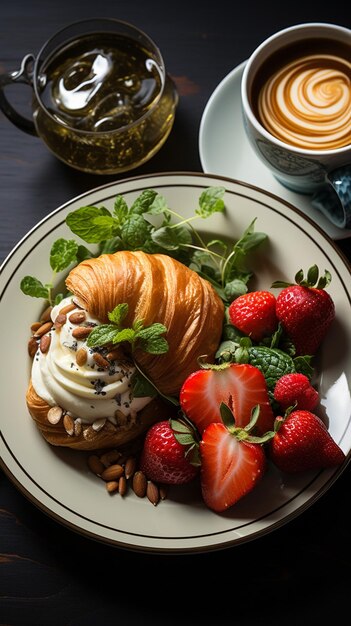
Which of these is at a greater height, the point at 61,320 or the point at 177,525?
the point at 61,320

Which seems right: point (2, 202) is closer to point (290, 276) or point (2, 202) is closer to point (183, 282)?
point (183, 282)

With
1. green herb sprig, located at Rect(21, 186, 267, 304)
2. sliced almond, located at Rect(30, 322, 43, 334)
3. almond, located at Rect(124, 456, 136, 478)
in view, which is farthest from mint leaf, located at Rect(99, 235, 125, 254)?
almond, located at Rect(124, 456, 136, 478)

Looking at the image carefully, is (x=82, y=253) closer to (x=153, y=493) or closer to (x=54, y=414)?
(x=54, y=414)

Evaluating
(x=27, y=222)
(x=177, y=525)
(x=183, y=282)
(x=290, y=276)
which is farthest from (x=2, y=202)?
(x=177, y=525)

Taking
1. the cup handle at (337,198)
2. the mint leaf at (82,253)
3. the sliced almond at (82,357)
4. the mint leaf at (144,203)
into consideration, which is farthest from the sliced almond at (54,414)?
the cup handle at (337,198)

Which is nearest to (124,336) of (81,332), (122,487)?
(81,332)

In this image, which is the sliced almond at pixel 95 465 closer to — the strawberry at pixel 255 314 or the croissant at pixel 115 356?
the croissant at pixel 115 356
